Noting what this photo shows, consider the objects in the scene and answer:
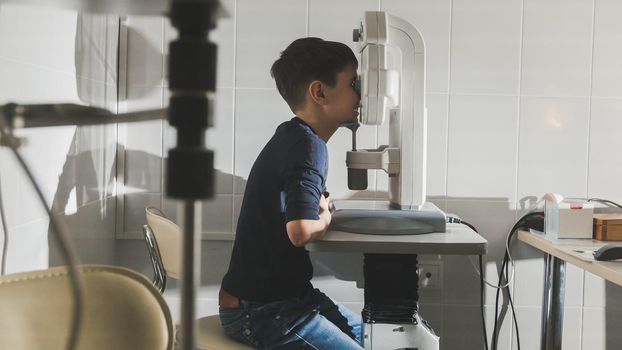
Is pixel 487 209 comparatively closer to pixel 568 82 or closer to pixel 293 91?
pixel 568 82

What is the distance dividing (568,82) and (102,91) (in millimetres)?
1432

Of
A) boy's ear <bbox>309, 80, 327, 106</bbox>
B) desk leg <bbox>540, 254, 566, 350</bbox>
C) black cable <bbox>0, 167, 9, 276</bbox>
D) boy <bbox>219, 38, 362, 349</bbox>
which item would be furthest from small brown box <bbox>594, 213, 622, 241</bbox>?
black cable <bbox>0, 167, 9, 276</bbox>

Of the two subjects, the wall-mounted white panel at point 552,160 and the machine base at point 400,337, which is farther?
the wall-mounted white panel at point 552,160

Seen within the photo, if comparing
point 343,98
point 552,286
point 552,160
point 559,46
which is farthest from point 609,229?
point 343,98

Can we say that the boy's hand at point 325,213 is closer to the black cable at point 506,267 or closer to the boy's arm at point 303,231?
the boy's arm at point 303,231

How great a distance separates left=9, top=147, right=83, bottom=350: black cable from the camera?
0.30 metres

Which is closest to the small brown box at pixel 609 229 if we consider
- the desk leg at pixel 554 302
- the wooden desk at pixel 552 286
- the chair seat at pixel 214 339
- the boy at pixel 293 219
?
the wooden desk at pixel 552 286

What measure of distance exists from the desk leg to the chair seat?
0.99m

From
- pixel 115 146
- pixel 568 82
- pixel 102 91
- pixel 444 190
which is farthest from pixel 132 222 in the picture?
pixel 568 82

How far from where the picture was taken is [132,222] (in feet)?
6.90

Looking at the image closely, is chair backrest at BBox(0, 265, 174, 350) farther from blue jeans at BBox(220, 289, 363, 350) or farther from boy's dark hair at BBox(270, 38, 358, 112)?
boy's dark hair at BBox(270, 38, 358, 112)

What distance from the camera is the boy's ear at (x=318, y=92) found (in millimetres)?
1508

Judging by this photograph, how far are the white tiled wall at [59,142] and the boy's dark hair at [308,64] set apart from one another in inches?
18.1

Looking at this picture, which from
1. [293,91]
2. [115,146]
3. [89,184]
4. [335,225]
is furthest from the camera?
[115,146]
